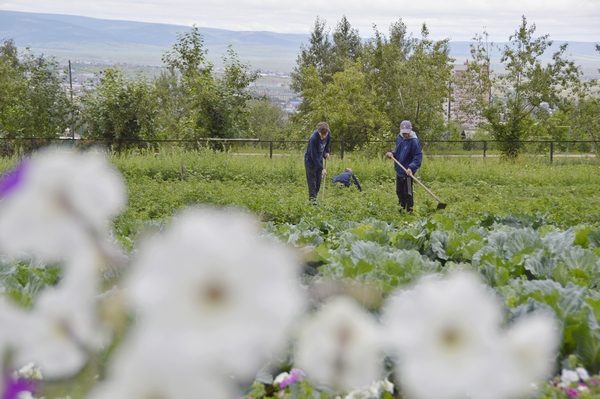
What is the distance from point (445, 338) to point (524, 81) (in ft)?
81.7

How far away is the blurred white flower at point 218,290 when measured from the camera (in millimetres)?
440

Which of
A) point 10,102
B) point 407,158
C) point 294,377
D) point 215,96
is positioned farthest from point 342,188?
point 10,102

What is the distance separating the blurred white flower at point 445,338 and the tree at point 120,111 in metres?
20.0

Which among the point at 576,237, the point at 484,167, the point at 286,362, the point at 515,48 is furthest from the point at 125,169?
the point at 515,48

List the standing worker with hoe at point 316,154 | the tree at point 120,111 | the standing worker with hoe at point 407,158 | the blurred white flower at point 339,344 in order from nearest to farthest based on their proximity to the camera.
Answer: the blurred white flower at point 339,344, the standing worker with hoe at point 407,158, the standing worker with hoe at point 316,154, the tree at point 120,111

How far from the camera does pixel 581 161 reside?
20391 millimetres

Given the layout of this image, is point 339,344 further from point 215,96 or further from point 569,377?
point 215,96

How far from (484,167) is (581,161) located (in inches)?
210

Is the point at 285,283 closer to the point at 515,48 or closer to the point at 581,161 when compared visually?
the point at 581,161

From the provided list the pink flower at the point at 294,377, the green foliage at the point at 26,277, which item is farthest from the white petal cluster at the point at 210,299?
the green foliage at the point at 26,277

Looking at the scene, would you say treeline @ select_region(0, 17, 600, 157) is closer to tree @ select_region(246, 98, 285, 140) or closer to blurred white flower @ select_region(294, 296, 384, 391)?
blurred white flower @ select_region(294, 296, 384, 391)

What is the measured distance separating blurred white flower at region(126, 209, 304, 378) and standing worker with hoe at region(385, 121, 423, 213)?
957 cm

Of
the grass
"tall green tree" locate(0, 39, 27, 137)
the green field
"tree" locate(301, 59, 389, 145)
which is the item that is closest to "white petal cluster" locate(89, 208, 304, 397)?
the green field

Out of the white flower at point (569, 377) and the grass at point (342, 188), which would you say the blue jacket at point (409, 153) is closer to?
the grass at point (342, 188)
